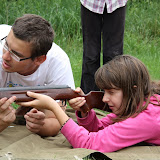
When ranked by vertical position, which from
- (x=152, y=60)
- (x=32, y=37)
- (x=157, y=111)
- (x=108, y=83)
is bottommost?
(x=152, y=60)

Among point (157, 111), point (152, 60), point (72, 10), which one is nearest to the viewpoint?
point (157, 111)

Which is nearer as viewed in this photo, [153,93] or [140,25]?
[153,93]

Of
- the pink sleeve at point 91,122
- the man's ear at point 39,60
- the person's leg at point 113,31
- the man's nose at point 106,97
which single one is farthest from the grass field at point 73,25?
the man's nose at point 106,97

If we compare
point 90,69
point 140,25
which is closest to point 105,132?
point 90,69

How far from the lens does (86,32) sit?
5340 millimetres

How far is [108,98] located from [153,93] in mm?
420

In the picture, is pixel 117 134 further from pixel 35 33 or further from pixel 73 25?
pixel 73 25

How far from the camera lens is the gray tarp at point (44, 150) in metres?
2.95

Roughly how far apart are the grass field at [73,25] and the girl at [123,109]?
14.6 feet

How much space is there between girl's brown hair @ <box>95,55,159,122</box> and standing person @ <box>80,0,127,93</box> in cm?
191

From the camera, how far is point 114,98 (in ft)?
10.8

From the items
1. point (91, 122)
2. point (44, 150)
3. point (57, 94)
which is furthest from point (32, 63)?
point (44, 150)

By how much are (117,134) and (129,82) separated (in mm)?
471

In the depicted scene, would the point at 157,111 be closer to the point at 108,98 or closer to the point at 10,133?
the point at 108,98
